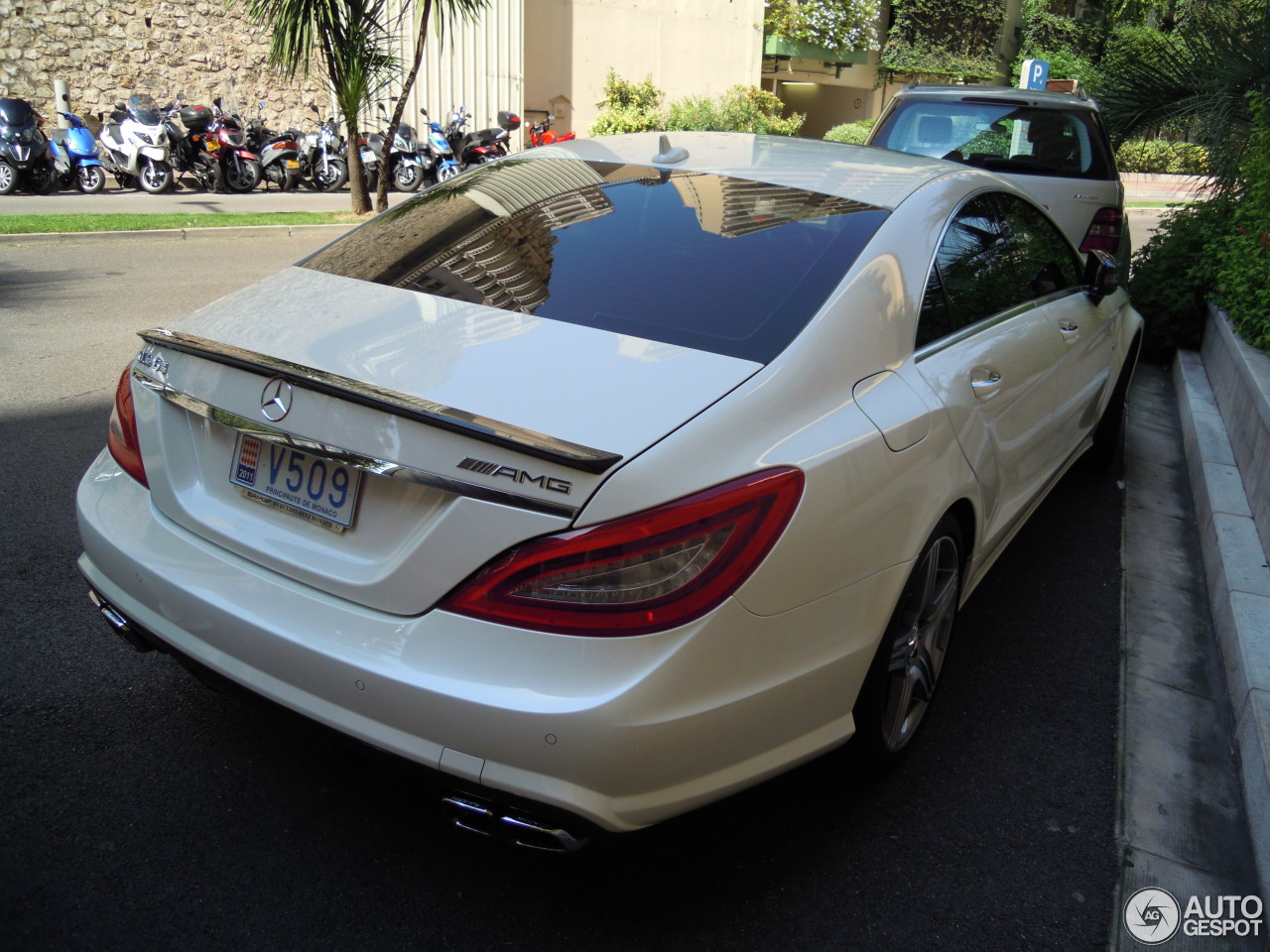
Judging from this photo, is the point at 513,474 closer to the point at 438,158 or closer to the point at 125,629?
the point at 125,629

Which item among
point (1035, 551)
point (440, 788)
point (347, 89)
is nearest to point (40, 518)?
point (440, 788)

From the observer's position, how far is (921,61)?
3625cm

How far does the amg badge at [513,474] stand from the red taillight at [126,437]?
3.21 feet

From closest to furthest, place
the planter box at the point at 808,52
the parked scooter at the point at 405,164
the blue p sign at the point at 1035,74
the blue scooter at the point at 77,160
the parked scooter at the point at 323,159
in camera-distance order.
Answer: the blue scooter at the point at 77,160 < the blue p sign at the point at 1035,74 < the parked scooter at the point at 323,159 < the parked scooter at the point at 405,164 < the planter box at the point at 808,52

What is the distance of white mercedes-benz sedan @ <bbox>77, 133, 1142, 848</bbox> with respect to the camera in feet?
6.54

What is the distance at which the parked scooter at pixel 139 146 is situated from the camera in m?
14.1

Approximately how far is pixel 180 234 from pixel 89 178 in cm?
380

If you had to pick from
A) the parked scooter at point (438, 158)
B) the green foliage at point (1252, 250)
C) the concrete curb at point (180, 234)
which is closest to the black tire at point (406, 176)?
the parked scooter at point (438, 158)

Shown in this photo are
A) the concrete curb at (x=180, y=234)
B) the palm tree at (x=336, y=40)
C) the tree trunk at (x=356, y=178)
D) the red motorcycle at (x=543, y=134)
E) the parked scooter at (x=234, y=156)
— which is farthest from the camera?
the red motorcycle at (x=543, y=134)

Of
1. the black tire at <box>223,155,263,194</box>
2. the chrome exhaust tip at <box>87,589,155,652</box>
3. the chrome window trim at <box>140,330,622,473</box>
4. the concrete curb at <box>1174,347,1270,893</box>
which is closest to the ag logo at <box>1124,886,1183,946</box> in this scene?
the concrete curb at <box>1174,347,1270,893</box>

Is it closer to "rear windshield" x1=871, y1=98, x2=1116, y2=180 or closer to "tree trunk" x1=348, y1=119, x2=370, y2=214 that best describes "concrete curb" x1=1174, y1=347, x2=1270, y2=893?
"rear windshield" x1=871, y1=98, x2=1116, y2=180

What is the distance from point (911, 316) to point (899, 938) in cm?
147

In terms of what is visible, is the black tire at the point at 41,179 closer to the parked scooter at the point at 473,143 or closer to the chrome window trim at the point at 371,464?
the parked scooter at the point at 473,143

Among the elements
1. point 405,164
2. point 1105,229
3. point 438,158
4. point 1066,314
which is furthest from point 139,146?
point 1066,314
